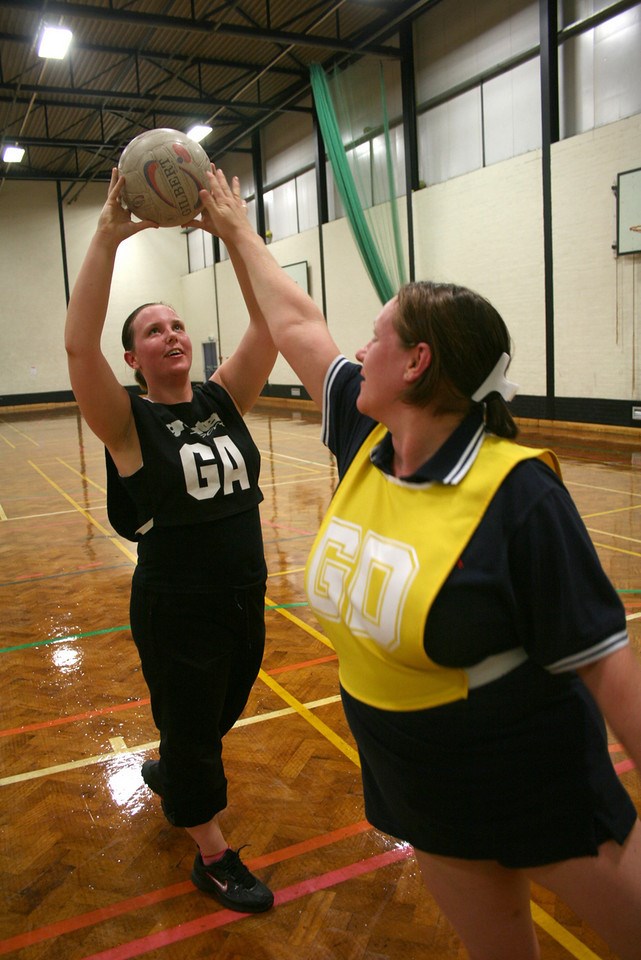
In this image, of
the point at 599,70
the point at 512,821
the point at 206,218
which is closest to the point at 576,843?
the point at 512,821

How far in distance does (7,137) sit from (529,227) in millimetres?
15248

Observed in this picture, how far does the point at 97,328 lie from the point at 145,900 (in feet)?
5.98

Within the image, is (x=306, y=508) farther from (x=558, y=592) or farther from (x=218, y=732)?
(x=558, y=592)

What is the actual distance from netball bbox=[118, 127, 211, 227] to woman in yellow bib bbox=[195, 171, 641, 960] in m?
1.29

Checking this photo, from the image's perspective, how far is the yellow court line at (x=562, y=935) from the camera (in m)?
2.17

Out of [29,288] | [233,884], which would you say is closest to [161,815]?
[233,884]

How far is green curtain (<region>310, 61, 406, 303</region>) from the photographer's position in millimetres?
13508

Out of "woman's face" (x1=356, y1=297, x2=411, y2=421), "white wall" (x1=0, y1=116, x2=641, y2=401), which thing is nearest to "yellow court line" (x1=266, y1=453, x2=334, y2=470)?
"white wall" (x1=0, y1=116, x2=641, y2=401)

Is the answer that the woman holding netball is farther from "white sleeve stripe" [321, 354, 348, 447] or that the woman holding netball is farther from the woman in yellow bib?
the woman in yellow bib

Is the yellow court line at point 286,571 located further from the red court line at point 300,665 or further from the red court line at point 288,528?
the red court line at point 300,665

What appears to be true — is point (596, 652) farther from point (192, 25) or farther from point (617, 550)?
point (192, 25)

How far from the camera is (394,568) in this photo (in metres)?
1.33

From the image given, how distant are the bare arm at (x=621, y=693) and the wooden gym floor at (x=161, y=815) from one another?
139cm

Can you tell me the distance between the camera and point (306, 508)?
8273mm
